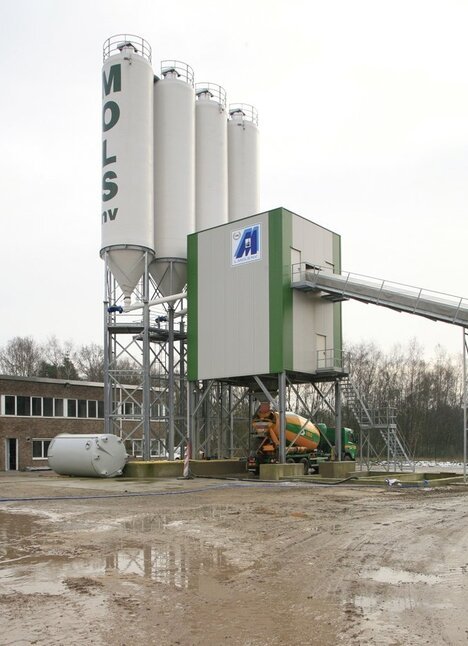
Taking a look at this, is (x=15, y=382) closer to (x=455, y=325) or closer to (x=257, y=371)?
(x=257, y=371)

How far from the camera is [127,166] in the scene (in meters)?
36.4

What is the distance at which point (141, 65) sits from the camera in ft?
122

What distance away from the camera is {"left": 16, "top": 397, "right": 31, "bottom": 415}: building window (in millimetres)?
44875

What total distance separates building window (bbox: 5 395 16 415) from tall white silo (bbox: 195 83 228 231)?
1614 centimetres

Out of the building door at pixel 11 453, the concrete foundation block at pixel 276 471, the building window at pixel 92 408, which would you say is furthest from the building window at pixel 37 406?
the concrete foundation block at pixel 276 471

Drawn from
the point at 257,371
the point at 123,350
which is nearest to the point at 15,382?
the point at 123,350

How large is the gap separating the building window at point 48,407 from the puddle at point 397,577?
1553 inches

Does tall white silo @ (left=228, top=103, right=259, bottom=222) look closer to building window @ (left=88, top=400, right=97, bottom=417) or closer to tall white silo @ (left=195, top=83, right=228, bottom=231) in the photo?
tall white silo @ (left=195, top=83, right=228, bottom=231)

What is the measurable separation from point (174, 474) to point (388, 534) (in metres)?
20.5

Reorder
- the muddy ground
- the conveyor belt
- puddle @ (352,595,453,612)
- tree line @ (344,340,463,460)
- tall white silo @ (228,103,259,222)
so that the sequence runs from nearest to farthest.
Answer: the muddy ground < puddle @ (352,595,453,612) < the conveyor belt < tall white silo @ (228,103,259,222) < tree line @ (344,340,463,460)

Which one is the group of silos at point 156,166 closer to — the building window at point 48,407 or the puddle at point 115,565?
the building window at point 48,407

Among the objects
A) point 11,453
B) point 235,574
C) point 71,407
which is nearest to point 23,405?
point 11,453

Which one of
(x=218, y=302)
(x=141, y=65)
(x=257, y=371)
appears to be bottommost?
(x=257, y=371)

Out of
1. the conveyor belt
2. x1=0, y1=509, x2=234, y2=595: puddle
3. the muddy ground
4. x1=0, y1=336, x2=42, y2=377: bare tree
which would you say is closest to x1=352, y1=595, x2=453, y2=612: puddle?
the muddy ground
